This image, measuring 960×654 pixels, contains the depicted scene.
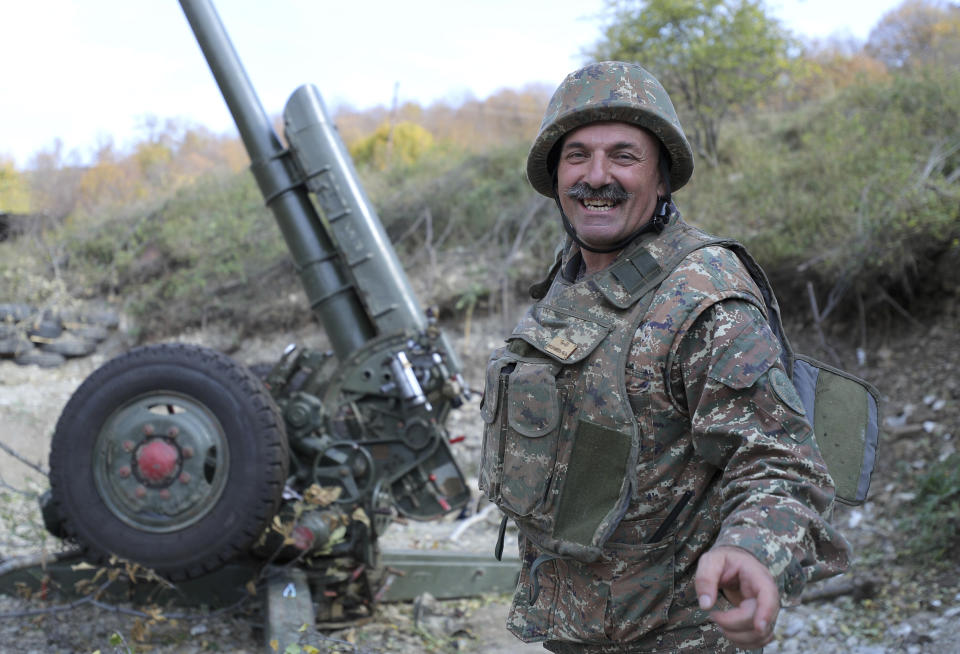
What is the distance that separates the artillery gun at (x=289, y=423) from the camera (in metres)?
3.95

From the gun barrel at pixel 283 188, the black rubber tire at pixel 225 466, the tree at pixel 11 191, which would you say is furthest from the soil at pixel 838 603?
the tree at pixel 11 191

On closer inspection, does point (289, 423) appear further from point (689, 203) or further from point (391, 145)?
point (391, 145)

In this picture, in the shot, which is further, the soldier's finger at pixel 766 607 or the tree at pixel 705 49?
the tree at pixel 705 49

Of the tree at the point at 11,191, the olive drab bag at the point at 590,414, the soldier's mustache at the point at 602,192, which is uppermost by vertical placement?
the tree at the point at 11,191

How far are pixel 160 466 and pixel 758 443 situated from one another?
3.07 meters

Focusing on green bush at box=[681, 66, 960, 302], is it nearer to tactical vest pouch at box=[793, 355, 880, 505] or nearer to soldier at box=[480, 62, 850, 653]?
tactical vest pouch at box=[793, 355, 880, 505]

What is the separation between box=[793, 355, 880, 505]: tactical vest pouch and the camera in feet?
6.37

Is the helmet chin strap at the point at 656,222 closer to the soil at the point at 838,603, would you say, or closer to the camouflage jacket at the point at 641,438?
the camouflage jacket at the point at 641,438

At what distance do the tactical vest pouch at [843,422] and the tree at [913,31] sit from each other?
1314 cm

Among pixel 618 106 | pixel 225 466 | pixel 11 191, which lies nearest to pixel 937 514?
pixel 225 466

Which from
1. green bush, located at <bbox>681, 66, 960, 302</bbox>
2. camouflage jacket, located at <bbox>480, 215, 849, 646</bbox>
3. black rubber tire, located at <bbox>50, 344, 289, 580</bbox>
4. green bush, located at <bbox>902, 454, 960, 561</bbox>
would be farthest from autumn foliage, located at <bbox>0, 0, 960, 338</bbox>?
camouflage jacket, located at <bbox>480, 215, 849, 646</bbox>

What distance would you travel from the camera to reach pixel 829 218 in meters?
8.14

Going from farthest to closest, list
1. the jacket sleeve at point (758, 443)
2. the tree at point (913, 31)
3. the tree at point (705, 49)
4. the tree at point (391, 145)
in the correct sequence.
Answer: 1. the tree at point (391, 145)
2. the tree at point (913, 31)
3. the tree at point (705, 49)
4. the jacket sleeve at point (758, 443)

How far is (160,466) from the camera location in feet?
13.0
